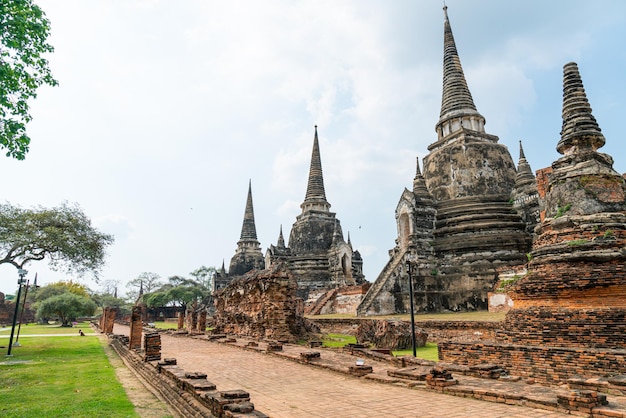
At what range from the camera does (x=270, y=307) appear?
53.3 feet

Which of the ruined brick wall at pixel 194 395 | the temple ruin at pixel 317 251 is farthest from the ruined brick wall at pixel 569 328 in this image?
the temple ruin at pixel 317 251

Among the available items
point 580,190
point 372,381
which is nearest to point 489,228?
point 580,190

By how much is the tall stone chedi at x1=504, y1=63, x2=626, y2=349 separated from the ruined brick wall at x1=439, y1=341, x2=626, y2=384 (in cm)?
95

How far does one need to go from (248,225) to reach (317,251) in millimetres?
15929

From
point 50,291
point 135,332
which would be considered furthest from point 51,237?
point 50,291

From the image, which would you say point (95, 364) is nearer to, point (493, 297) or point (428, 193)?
point (493, 297)

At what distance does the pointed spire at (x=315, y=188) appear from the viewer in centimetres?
4109

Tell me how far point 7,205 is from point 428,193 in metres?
20.6

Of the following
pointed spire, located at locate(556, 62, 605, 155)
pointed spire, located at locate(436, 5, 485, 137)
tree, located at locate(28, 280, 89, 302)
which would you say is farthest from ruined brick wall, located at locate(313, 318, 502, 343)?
tree, located at locate(28, 280, 89, 302)

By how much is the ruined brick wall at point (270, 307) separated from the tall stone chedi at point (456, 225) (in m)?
6.44

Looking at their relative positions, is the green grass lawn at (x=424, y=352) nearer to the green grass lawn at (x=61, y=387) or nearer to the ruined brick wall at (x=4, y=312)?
the green grass lawn at (x=61, y=387)

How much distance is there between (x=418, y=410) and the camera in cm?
521

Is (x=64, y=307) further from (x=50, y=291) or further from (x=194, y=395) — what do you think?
(x=194, y=395)

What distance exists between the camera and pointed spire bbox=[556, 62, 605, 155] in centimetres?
1059
